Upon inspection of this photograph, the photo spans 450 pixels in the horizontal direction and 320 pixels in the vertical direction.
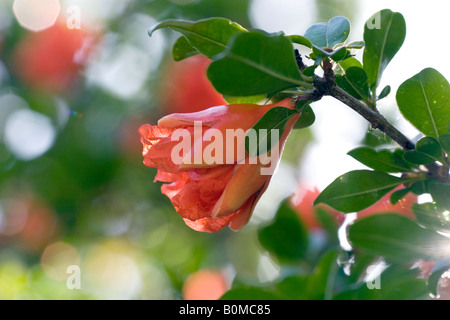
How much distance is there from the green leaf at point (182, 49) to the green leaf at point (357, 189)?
272mm

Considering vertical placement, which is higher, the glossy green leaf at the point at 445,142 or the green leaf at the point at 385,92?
the green leaf at the point at 385,92

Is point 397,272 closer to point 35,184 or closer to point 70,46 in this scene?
point 35,184

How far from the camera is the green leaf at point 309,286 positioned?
0.77m

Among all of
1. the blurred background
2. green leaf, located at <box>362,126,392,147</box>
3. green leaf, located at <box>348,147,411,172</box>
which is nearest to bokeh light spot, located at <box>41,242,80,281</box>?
the blurred background

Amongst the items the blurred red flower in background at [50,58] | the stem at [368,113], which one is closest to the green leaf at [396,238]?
the stem at [368,113]

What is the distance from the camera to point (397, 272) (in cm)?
75

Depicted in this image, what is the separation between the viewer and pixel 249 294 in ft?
2.38

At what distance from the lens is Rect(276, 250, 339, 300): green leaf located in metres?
0.77

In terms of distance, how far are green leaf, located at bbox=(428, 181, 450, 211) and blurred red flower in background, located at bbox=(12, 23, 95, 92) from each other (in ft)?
6.96

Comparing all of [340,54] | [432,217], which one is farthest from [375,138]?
[340,54]

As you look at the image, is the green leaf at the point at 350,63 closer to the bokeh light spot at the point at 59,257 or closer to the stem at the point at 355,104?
the stem at the point at 355,104

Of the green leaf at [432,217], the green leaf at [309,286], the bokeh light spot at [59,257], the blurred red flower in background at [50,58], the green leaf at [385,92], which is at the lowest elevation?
the green leaf at [309,286]
